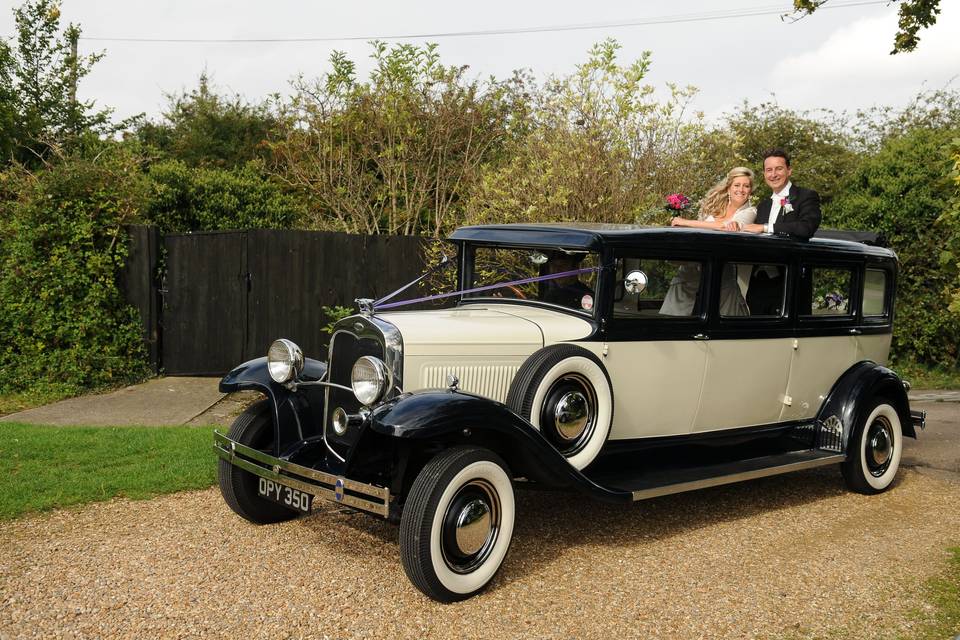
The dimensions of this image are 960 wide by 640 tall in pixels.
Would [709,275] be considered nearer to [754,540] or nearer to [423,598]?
[754,540]

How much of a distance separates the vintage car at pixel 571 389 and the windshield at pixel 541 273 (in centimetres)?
1

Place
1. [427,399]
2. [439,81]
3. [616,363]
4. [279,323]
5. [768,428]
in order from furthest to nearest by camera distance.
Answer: [439,81] < [279,323] < [768,428] < [616,363] < [427,399]

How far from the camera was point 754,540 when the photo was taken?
5223 mm

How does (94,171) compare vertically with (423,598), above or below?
above

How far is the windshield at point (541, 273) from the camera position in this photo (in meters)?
5.21

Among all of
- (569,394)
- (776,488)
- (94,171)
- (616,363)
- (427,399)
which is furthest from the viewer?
(94,171)

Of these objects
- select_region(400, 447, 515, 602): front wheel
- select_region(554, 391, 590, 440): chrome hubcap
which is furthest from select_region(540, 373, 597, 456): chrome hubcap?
select_region(400, 447, 515, 602): front wheel

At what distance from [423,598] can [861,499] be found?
361cm

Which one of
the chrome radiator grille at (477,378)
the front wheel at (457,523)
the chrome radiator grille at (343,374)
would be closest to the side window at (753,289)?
the chrome radiator grille at (477,378)

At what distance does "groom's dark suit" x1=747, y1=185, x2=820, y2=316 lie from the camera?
19.2 ft

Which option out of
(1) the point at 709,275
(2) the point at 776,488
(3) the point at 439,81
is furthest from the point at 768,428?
(3) the point at 439,81

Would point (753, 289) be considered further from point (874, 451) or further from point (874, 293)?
point (874, 451)

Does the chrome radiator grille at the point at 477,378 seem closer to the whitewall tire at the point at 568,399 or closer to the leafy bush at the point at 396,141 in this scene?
the whitewall tire at the point at 568,399

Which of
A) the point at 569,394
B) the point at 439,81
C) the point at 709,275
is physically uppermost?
the point at 439,81
